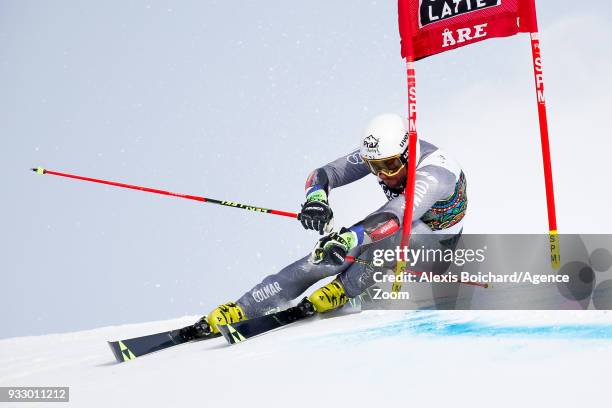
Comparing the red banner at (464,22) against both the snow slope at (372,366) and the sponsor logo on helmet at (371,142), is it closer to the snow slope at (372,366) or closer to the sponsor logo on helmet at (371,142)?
the sponsor logo on helmet at (371,142)

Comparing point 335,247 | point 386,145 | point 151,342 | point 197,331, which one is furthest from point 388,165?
point 151,342

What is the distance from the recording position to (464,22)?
460 centimetres

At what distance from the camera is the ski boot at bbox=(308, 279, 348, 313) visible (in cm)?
470

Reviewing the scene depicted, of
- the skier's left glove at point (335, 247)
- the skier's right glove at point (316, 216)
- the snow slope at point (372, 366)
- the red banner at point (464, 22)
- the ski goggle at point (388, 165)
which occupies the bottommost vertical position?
the snow slope at point (372, 366)

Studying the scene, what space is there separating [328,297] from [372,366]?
1.87 metres

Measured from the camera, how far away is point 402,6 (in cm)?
481

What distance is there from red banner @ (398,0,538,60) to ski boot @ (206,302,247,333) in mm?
2116

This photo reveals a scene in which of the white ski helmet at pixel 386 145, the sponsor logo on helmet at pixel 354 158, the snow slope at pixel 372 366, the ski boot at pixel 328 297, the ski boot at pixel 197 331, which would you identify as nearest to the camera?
the snow slope at pixel 372 366

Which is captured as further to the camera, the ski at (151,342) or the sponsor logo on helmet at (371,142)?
the sponsor logo on helmet at (371,142)

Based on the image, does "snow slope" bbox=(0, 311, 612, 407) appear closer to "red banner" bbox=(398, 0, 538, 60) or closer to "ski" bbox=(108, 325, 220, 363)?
"ski" bbox=(108, 325, 220, 363)

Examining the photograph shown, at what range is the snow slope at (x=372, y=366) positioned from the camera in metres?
2.41

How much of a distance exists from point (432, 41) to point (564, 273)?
1.79 meters

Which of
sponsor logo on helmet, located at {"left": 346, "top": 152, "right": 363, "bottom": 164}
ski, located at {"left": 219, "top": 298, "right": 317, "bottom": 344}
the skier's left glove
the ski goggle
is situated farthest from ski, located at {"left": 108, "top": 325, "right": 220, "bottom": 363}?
sponsor logo on helmet, located at {"left": 346, "top": 152, "right": 363, "bottom": 164}

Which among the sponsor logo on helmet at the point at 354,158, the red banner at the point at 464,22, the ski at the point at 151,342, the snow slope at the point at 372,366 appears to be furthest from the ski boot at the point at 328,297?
the red banner at the point at 464,22
